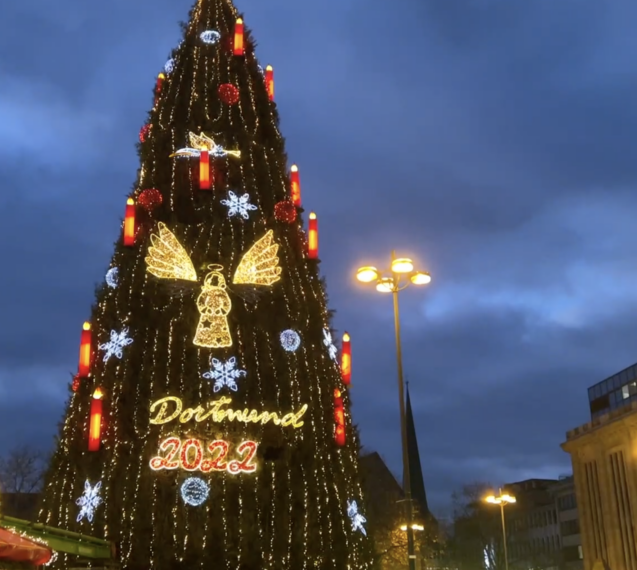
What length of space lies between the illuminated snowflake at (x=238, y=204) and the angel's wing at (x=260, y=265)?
1.47 meters

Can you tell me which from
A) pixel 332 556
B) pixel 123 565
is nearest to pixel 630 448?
pixel 332 556

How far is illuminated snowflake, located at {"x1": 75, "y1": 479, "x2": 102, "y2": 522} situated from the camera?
22.9 meters

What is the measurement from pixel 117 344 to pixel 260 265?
16.8ft

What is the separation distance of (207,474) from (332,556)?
177 inches

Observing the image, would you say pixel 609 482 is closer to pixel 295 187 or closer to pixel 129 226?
pixel 295 187

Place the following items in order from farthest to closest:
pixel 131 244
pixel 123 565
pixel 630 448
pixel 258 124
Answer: pixel 630 448 → pixel 258 124 → pixel 131 244 → pixel 123 565

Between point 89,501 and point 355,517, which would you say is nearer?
point 89,501

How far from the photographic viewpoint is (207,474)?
23062 millimetres

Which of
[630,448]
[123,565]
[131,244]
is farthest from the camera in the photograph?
[630,448]

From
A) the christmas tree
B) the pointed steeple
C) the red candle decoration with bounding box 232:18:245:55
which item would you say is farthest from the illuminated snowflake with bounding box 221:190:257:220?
the pointed steeple

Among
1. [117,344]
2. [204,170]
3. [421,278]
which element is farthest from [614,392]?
[421,278]

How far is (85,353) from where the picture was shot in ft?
81.4

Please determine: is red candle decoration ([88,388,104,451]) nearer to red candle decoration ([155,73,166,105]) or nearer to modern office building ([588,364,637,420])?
red candle decoration ([155,73,166,105])

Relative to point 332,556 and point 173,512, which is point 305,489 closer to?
point 332,556
